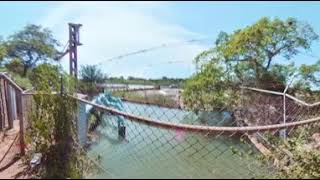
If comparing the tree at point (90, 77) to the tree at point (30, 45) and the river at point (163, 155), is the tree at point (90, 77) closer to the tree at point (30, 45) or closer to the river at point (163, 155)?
the river at point (163, 155)

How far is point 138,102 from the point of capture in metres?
7.98

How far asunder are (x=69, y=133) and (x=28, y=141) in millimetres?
1540

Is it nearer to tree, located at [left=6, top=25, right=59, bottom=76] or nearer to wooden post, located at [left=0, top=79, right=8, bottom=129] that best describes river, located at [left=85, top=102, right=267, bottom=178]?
wooden post, located at [left=0, top=79, right=8, bottom=129]

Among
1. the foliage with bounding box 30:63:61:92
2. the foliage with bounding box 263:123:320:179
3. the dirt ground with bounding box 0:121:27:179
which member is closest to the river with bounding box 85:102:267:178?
the foliage with bounding box 263:123:320:179

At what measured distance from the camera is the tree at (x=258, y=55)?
13.1 meters

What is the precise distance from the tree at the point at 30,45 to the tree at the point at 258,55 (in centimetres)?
1549

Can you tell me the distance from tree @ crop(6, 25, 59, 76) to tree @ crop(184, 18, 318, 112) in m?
15.5

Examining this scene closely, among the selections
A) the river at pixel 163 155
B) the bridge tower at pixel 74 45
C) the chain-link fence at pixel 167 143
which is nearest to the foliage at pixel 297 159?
the chain-link fence at pixel 167 143

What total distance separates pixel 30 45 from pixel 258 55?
18.0m

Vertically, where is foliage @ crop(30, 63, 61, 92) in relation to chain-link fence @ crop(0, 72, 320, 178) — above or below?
above

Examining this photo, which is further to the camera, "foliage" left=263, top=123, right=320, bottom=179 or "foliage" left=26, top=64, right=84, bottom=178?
"foliage" left=263, top=123, right=320, bottom=179

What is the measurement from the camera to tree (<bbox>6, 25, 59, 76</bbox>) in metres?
27.8

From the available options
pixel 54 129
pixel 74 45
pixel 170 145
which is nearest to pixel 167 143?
pixel 170 145

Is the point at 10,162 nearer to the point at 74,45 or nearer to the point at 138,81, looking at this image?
A: the point at 74,45
